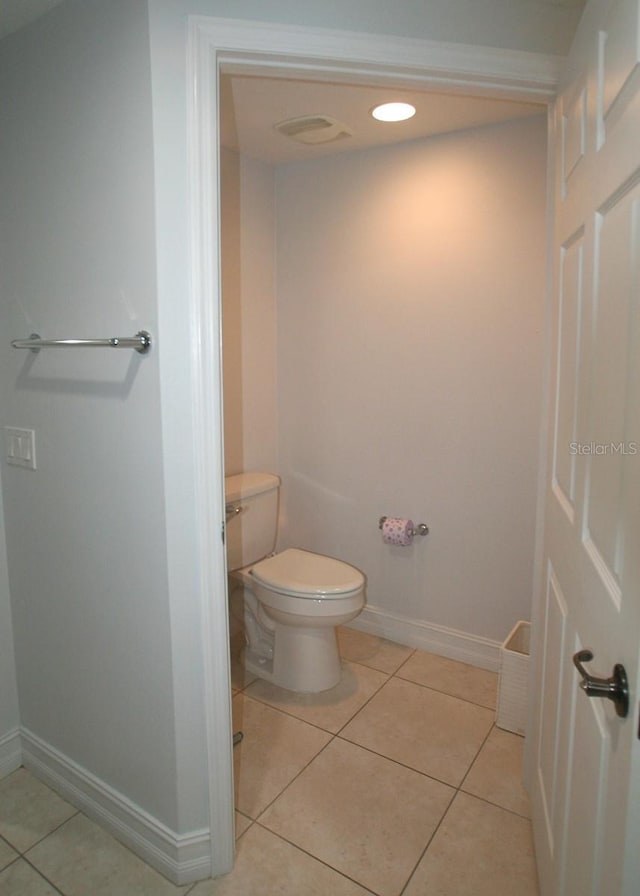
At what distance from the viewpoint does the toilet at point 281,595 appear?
2.17 meters

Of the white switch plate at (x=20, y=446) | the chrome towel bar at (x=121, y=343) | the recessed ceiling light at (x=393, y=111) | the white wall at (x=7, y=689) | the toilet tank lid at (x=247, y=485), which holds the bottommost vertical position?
the white wall at (x=7, y=689)

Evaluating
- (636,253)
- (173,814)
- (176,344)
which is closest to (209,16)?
(176,344)

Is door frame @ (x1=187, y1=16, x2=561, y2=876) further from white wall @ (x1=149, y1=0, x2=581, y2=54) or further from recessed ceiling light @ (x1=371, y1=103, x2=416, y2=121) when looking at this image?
recessed ceiling light @ (x1=371, y1=103, x2=416, y2=121)

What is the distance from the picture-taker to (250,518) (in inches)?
97.2

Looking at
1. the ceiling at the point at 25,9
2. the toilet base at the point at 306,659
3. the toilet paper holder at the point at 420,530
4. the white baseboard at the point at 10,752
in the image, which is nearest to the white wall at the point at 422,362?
the toilet paper holder at the point at 420,530

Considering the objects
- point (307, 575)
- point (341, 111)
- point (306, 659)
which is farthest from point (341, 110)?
point (306, 659)

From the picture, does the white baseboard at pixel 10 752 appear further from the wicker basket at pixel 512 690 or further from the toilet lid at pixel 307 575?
the wicker basket at pixel 512 690

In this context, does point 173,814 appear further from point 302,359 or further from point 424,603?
point 302,359

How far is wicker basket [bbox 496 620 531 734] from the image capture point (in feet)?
6.54

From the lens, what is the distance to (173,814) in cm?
147

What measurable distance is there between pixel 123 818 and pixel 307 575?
101 centimetres

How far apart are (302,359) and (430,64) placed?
1560 mm

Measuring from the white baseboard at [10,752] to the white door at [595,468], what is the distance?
5.33ft

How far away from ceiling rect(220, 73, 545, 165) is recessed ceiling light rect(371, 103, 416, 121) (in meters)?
0.02
